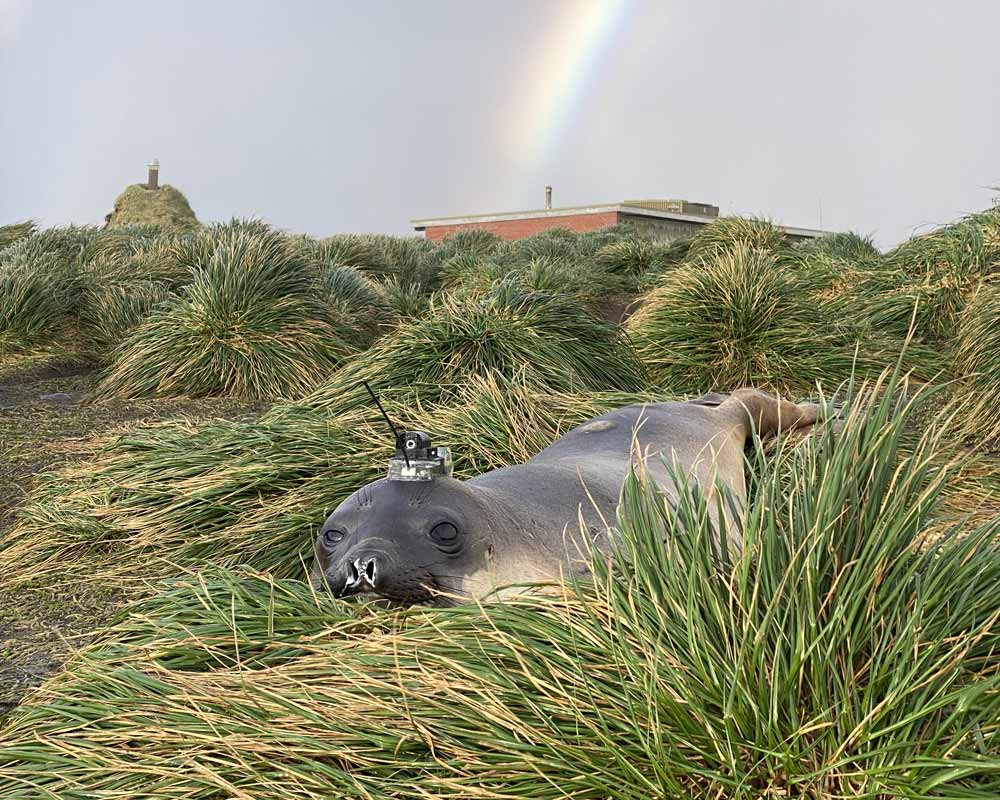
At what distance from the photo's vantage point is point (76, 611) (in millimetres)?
3439

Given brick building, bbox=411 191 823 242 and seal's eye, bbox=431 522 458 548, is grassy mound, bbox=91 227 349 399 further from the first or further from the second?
brick building, bbox=411 191 823 242

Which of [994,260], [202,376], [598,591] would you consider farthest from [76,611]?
[994,260]

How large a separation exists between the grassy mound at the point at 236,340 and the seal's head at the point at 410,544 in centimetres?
429

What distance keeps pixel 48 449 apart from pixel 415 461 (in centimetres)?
377

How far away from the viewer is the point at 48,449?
550 cm

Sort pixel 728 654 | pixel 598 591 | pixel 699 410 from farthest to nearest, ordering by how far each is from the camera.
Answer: pixel 699 410 → pixel 598 591 → pixel 728 654

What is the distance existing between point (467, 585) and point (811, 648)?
924mm

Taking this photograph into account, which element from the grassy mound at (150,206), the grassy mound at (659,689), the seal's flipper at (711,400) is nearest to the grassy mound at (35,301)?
the seal's flipper at (711,400)

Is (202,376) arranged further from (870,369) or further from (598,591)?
(598,591)

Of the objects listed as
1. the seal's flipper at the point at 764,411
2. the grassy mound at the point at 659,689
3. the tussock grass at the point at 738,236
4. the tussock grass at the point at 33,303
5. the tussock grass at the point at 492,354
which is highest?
the tussock grass at the point at 738,236

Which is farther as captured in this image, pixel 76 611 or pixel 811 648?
pixel 76 611

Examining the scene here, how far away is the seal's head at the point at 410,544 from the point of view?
2268mm

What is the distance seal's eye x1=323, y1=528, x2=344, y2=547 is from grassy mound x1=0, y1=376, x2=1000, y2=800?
0.73ft

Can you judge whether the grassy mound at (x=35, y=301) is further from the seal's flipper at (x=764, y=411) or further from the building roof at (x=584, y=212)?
the building roof at (x=584, y=212)
